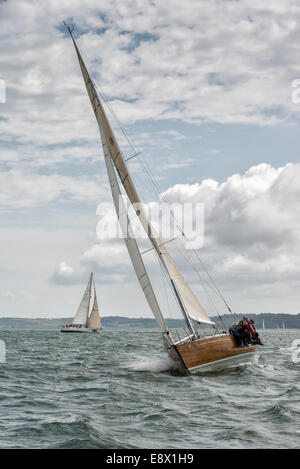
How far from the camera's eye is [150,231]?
2308 centimetres

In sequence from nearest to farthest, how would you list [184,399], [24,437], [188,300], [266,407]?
1. [24,437]
2. [266,407]
3. [184,399]
4. [188,300]

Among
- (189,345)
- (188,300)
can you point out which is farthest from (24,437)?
(188,300)

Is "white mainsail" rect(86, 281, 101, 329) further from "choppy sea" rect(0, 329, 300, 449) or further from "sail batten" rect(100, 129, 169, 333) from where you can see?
"sail batten" rect(100, 129, 169, 333)

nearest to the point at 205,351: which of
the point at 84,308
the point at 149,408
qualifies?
the point at 149,408

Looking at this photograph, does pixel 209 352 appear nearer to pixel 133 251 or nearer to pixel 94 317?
pixel 133 251

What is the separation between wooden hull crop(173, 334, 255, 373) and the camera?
20.9m

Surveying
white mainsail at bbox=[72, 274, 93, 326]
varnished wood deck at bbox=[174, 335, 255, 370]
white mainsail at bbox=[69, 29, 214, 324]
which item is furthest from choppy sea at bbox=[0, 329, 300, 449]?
white mainsail at bbox=[72, 274, 93, 326]

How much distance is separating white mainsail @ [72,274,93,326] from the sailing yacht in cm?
6442

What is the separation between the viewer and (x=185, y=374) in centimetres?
2172

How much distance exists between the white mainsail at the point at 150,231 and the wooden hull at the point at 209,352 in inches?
52.5

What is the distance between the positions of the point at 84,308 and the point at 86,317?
217 cm

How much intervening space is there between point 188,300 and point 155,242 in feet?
9.18
